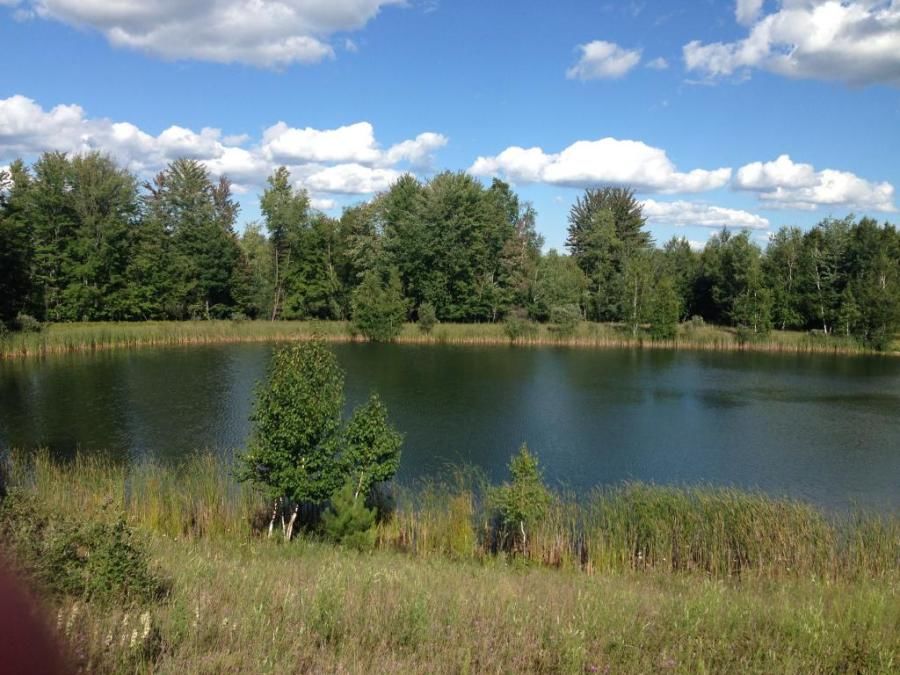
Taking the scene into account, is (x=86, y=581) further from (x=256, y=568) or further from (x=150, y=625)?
(x=256, y=568)

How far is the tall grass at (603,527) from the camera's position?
13398 millimetres

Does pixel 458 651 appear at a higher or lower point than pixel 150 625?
lower

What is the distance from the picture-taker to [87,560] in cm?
726

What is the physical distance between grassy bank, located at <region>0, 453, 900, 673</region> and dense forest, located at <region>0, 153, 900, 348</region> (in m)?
41.6

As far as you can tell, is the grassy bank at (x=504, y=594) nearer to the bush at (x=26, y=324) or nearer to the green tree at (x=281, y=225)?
the bush at (x=26, y=324)

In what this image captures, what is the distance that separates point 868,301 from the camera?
173 feet

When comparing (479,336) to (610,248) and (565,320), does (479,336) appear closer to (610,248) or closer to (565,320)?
(565,320)

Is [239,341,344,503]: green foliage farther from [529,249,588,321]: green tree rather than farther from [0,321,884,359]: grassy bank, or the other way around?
[529,249,588,321]: green tree

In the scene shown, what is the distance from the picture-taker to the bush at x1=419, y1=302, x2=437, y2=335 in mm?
56625

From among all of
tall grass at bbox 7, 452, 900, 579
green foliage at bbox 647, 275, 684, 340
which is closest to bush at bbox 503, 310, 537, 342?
green foliage at bbox 647, 275, 684, 340

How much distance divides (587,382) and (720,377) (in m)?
9.18

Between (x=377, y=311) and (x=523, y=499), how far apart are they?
42574 mm

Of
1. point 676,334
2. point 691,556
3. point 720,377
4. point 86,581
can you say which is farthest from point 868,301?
point 86,581

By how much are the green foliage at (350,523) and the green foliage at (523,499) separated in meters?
2.82
